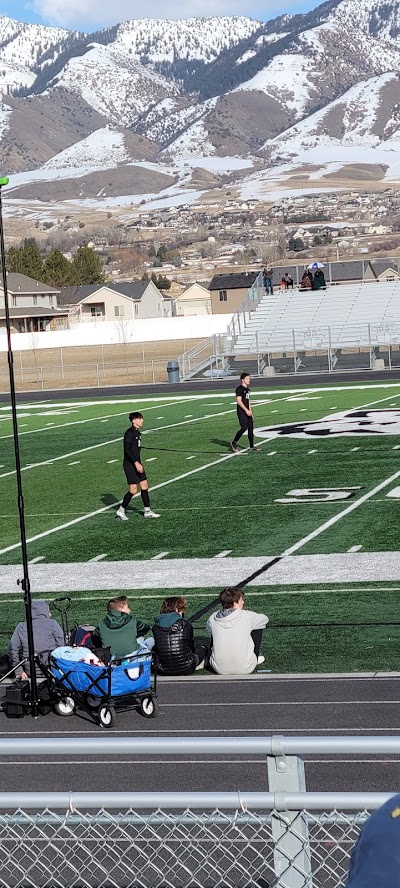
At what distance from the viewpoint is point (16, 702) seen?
34.7ft

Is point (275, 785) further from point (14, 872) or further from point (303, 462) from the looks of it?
point (303, 462)

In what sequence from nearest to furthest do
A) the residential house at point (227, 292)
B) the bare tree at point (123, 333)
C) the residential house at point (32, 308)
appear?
the bare tree at point (123, 333) < the residential house at point (32, 308) < the residential house at point (227, 292)

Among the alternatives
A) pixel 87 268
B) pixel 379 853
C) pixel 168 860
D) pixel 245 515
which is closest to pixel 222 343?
pixel 245 515

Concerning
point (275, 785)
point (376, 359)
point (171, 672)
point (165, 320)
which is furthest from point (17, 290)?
point (275, 785)

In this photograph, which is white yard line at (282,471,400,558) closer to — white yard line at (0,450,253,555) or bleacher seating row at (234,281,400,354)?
white yard line at (0,450,253,555)

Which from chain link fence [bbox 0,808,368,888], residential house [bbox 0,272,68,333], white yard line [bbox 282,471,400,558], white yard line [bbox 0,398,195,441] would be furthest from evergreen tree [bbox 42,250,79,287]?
chain link fence [bbox 0,808,368,888]

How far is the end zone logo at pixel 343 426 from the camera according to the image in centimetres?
3052

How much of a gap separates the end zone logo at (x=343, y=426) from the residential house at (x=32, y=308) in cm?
7548

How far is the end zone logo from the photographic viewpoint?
3052cm

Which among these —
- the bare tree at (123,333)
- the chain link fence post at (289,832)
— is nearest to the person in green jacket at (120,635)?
the chain link fence post at (289,832)

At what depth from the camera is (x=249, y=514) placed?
2103 centimetres

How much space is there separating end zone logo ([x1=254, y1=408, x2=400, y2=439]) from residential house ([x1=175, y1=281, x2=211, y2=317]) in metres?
103

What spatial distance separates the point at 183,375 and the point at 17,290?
5927 cm

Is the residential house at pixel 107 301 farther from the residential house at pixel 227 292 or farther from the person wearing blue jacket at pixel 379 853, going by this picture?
the person wearing blue jacket at pixel 379 853
